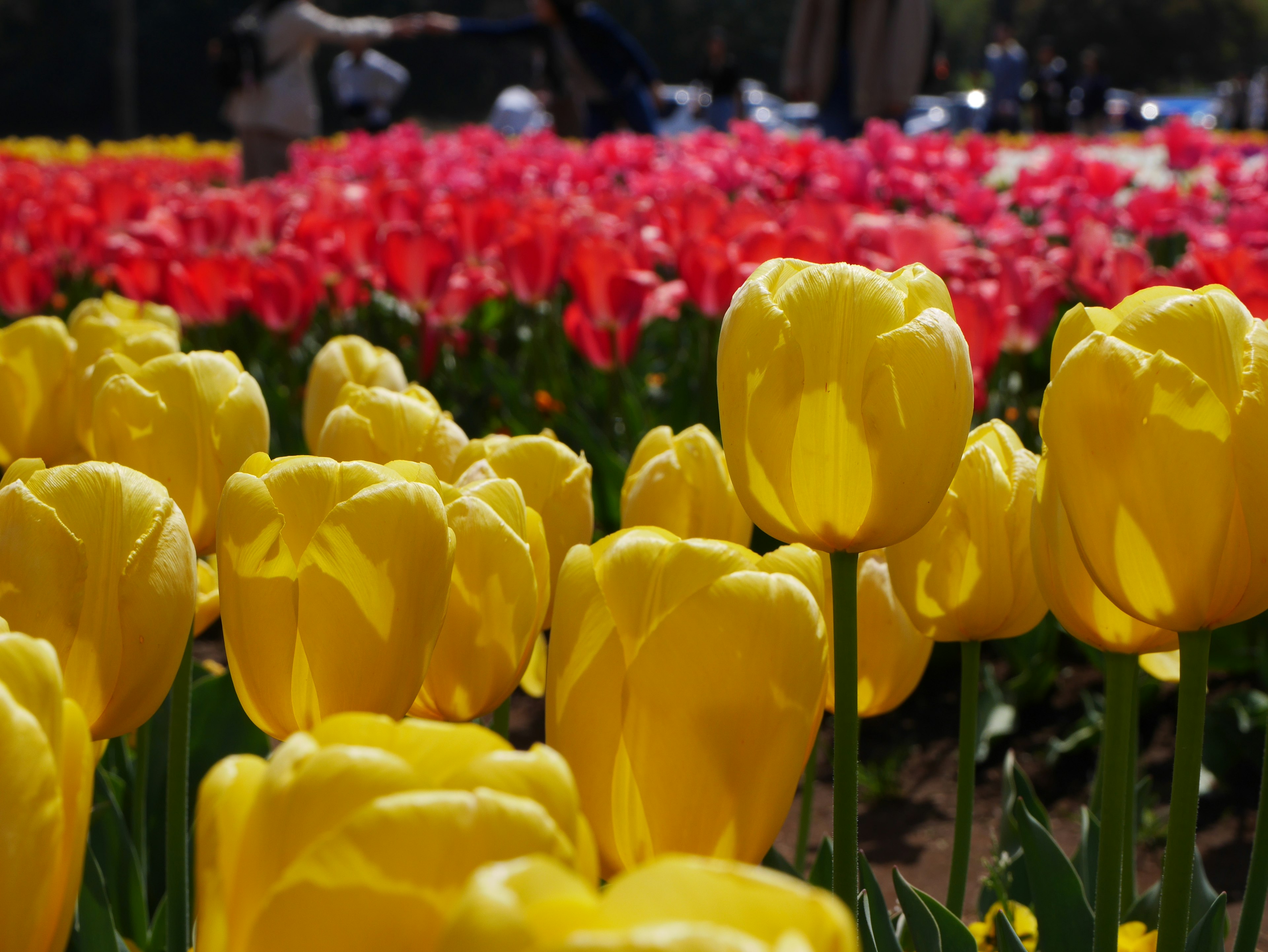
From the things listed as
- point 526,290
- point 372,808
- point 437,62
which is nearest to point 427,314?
point 526,290

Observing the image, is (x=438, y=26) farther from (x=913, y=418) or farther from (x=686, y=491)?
(x=913, y=418)

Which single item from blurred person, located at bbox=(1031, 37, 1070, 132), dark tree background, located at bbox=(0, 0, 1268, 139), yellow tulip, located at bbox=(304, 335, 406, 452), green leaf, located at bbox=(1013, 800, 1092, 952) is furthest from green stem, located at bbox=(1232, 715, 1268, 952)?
dark tree background, located at bbox=(0, 0, 1268, 139)

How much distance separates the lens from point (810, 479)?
31.6 inches

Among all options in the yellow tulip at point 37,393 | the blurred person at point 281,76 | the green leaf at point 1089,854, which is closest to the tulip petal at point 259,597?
the yellow tulip at point 37,393

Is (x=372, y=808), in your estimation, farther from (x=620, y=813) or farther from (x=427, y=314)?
(x=427, y=314)

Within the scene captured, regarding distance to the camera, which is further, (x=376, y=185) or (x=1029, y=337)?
(x=376, y=185)

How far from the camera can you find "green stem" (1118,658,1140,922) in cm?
103

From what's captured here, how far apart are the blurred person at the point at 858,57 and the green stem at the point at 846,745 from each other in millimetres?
9399

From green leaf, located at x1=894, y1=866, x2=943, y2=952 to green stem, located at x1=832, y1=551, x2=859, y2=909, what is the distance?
0.61 feet

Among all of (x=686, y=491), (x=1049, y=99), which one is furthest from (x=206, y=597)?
(x=1049, y=99)

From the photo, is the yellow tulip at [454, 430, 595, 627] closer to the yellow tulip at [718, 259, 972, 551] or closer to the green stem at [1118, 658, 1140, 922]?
the yellow tulip at [718, 259, 972, 551]

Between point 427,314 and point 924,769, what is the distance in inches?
69.2

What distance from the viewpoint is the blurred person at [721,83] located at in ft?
61.4

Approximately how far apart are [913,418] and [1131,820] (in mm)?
533
